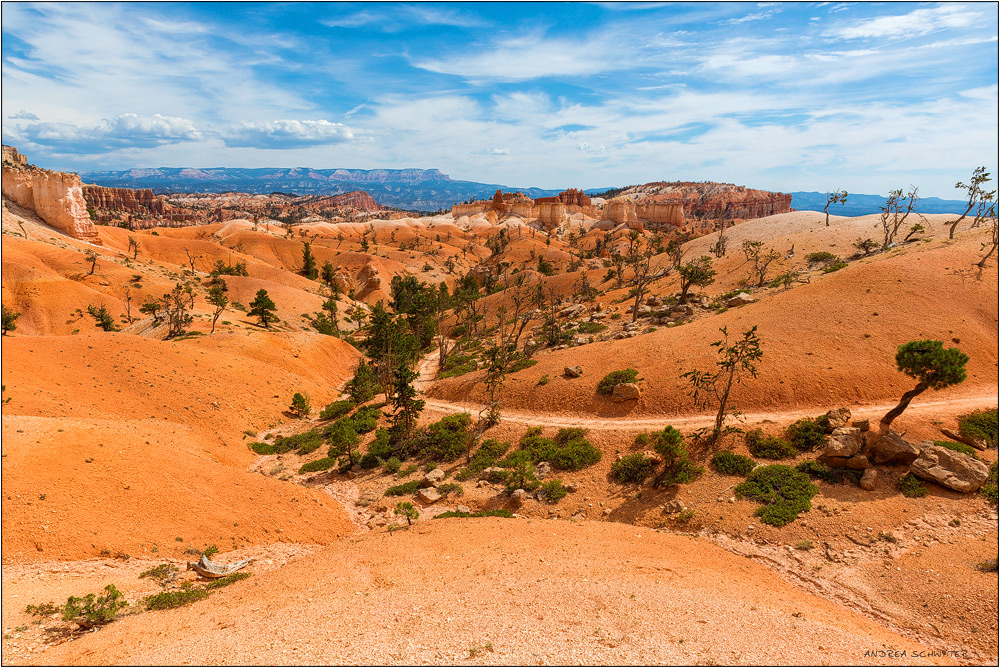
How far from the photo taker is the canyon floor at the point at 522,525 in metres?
11.6

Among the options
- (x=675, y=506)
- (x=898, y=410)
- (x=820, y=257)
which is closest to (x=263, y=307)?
(x=675, y=506)

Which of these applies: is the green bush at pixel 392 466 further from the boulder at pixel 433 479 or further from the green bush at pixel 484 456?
the green bush at pixel 484 456

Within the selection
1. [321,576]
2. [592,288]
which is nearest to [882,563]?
[321,576]

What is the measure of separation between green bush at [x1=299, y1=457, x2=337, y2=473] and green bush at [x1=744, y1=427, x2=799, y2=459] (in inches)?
1022

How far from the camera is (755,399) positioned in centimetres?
2900

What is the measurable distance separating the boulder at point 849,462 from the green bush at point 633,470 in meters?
8.42

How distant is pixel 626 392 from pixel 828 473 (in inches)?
489

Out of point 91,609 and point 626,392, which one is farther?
point 626,392

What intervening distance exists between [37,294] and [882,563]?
78604 millimetres

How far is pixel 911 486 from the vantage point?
19.9 metres

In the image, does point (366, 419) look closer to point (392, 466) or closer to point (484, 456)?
point (392, 466)

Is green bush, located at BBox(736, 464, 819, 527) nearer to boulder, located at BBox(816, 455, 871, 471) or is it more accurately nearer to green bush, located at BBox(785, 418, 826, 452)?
boulder, located at BBox(816, 455, 871, 471)

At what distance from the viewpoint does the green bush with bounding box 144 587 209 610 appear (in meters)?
13.5

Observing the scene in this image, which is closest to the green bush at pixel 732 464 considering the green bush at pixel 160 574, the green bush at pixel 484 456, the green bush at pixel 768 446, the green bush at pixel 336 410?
the green bush at pixel 768 446
